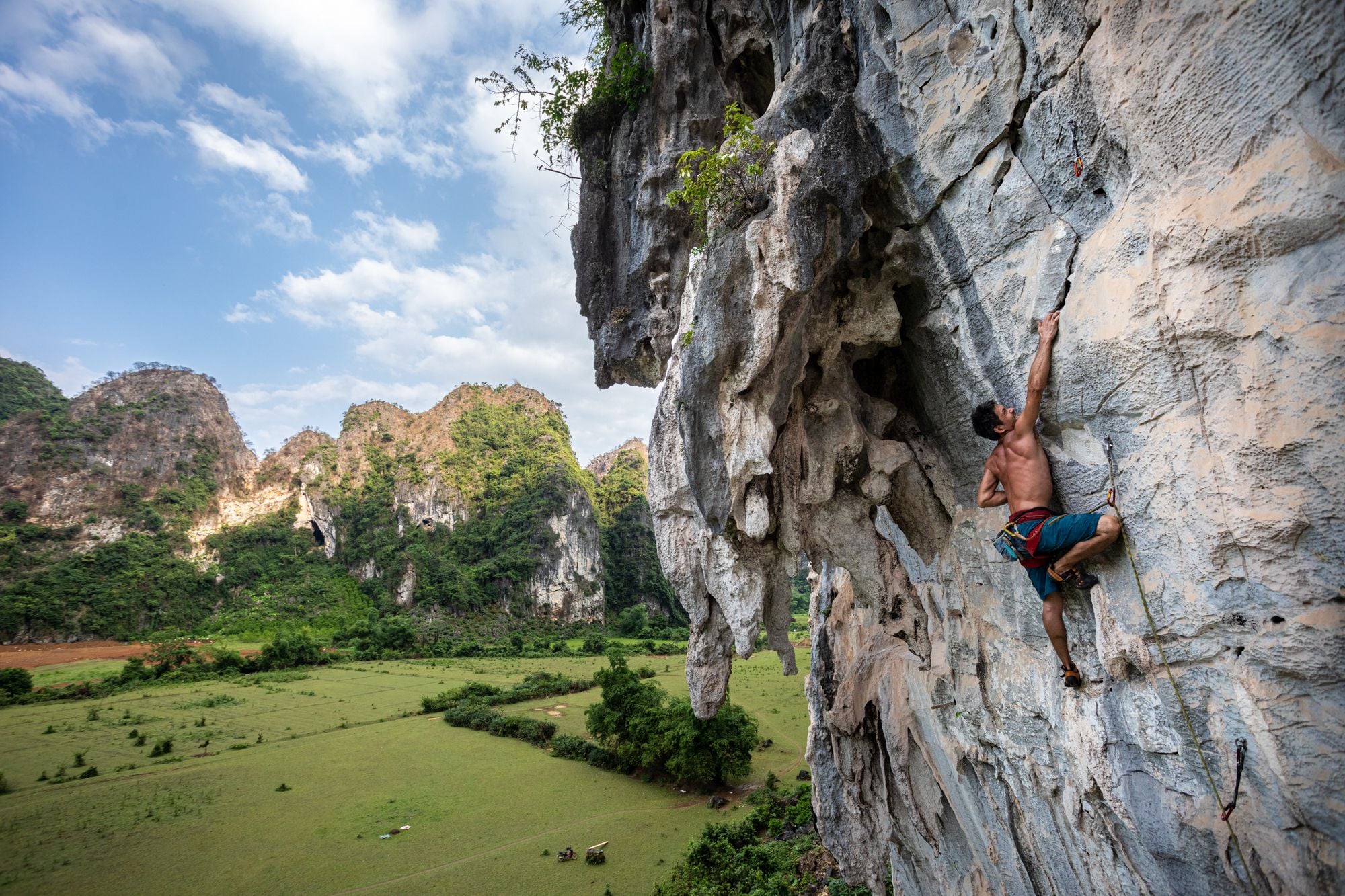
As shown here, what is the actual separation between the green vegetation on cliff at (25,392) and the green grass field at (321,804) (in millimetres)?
51178

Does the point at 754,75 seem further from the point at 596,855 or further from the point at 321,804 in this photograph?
the point at 321,804

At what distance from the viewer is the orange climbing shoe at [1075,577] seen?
4117 millimetres

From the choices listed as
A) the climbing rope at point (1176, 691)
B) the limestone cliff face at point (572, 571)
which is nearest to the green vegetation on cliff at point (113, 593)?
the limestone cliff face at point (572, 571)

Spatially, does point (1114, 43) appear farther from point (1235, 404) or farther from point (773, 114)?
point (773, 114)

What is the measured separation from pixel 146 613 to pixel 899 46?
64042mm

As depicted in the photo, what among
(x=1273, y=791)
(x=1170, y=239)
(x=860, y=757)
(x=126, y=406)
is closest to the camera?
(x=1273, y=791)

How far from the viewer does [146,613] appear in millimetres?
47094

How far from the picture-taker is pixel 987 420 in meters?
4.71

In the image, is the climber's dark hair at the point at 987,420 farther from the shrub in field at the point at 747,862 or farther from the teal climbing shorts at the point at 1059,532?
the shrub in field at the point at 747,862

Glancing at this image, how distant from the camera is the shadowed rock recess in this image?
2934 millimetres

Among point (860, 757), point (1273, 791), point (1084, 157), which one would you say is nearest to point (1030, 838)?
point (1273, 791)

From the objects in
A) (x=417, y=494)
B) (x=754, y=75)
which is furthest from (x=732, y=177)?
(x=417, y=494)

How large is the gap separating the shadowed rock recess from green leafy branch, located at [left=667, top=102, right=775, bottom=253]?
0.62 feet

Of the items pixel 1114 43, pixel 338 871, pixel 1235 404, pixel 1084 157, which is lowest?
pixel 338 871
